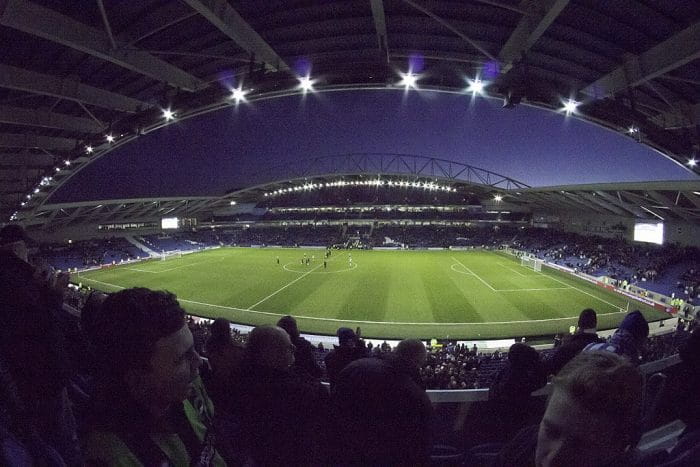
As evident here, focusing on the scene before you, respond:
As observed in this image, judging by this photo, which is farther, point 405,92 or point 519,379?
point 405,92

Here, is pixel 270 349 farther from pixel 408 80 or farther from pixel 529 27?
pixel 408 80

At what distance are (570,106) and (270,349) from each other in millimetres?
10456

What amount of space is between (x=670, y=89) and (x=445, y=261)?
37.6 metres

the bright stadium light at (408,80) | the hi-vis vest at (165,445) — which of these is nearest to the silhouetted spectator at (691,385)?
the hi-vis vest at (165,445)

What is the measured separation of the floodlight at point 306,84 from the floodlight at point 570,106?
24.5ft

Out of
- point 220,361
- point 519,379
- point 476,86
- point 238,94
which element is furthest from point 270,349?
point 476,86

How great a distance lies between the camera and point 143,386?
4.63 ft

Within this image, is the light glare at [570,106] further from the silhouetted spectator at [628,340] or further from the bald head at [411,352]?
the bald head at [411,352]

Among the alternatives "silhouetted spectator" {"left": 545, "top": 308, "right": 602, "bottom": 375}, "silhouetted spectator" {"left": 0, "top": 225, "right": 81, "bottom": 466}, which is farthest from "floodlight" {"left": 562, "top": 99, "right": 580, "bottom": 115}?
"silhouetted spectator" {"left": 0, "top": 225, "right": 81, "bottom": 466}

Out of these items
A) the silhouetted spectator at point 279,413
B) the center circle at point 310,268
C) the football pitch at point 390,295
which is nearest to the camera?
the silhouetted spectator at point 279,413

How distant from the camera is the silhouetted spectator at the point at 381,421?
6.41 feet

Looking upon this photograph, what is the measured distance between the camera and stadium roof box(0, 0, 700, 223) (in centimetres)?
664

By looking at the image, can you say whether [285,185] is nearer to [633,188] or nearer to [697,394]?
[633,188]

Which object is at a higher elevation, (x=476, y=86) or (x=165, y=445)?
(x=476, y=86)
